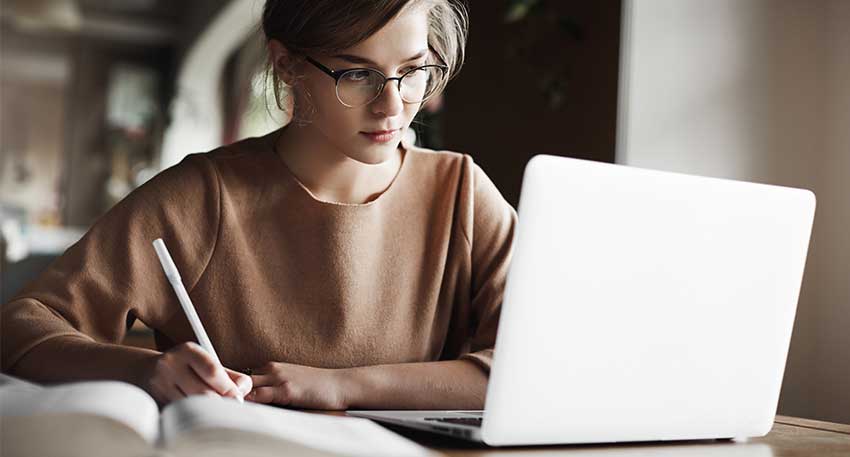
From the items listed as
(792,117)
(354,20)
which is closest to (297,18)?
(354,20)

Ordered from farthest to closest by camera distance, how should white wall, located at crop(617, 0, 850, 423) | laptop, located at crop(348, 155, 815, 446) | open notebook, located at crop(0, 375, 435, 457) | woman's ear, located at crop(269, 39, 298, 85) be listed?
white wall, located at crop(617, 0, 850, 423) → woman's ear, located at crop(269, 39, 298, 85) → laptop, located at crop(348, 155, 815, 446) → open notebook, located at crop(0, 375, 435, 457)

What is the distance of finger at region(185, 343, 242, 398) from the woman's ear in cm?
52

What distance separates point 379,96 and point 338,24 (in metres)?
0.11

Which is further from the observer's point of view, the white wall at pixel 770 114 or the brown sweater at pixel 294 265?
the white wall at pixel 770 114

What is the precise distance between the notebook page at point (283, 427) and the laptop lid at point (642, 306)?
0.15 metres

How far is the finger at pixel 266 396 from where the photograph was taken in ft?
3.61

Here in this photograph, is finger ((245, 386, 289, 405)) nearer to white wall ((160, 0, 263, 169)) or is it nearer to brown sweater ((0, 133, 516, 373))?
brown sweater ((0, 133, 516, 373))

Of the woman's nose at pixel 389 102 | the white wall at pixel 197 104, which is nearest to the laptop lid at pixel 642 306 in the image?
the woman's nose at pixel 389 102

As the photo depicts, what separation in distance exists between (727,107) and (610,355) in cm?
191

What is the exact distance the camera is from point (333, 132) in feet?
4.27

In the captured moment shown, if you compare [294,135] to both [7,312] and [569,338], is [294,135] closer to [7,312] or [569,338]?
[7,312]

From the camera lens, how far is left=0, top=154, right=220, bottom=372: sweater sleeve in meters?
1.18

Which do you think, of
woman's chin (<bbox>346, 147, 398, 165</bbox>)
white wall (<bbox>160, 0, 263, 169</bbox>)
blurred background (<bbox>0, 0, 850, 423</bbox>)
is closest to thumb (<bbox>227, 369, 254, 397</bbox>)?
woman's chin (<bbox>346, 147, 398, 165</bbox>)

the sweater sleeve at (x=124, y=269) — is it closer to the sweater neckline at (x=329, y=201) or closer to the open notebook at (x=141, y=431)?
the sweater neckline at (x=329, y=201)
